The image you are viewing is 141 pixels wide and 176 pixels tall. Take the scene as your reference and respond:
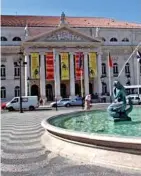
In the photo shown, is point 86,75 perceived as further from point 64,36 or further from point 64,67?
point 64,36

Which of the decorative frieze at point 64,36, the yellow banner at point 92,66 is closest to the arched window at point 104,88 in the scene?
the yellow banner at point 92,66

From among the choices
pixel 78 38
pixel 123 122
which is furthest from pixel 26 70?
pixel 123 122

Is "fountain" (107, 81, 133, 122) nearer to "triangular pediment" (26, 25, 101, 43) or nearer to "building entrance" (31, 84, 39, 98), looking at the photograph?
"triangular pediment" (26, 25, 101, 43)

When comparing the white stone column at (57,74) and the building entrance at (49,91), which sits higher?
the white stone column at (57,74)

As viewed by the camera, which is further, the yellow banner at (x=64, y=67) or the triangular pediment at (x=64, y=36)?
the yellow banner at (x=64, y=67)

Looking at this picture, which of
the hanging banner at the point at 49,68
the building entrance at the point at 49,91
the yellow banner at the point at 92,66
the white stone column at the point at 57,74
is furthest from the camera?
the building entrance at the point at 49,91

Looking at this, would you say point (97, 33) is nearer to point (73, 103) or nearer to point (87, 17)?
point (87, 17)

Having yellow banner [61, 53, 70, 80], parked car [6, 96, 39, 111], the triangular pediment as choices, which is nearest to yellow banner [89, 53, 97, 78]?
the triangular pediment

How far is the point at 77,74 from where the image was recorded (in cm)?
6078

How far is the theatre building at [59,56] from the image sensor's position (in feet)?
197

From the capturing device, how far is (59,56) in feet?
200

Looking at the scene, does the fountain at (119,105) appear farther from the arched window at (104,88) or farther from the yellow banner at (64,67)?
the arched window at (104,88)

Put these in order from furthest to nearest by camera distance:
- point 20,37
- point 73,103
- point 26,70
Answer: point 20,37
point 26,70
point 73,103

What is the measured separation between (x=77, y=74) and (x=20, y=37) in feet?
43.4
